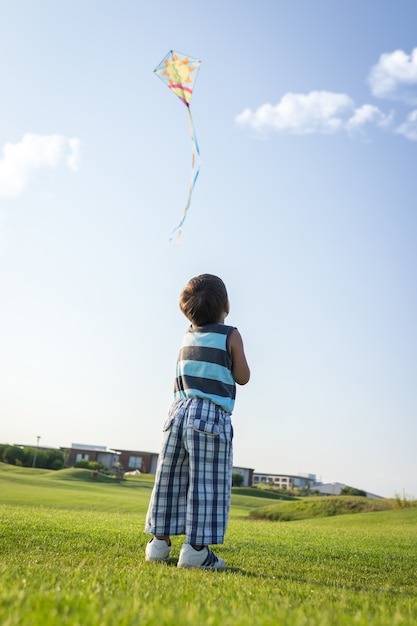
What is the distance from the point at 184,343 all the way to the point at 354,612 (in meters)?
2.56

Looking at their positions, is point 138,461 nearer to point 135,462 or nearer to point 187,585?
point 135,462

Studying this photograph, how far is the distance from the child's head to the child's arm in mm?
224

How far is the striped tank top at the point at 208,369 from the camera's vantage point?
4.09 meters

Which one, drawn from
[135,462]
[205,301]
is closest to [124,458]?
[135,462]

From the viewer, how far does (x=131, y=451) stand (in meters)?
74.0

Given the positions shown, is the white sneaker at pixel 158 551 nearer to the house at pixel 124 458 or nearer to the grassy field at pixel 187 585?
the grassy field at pixel 187 585

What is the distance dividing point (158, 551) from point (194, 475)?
1.82 feet

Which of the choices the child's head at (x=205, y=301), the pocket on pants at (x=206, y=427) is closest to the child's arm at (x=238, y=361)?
the child's head at (x=205, y=301)

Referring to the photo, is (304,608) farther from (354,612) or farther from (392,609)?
(392,609)

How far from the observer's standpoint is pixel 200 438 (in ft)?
12.7

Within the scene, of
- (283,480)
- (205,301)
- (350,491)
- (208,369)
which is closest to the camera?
(208,369)

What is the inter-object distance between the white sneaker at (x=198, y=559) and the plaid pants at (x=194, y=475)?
0.27ft

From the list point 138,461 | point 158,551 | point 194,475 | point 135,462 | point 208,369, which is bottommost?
point 158,551

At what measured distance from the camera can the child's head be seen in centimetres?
431
